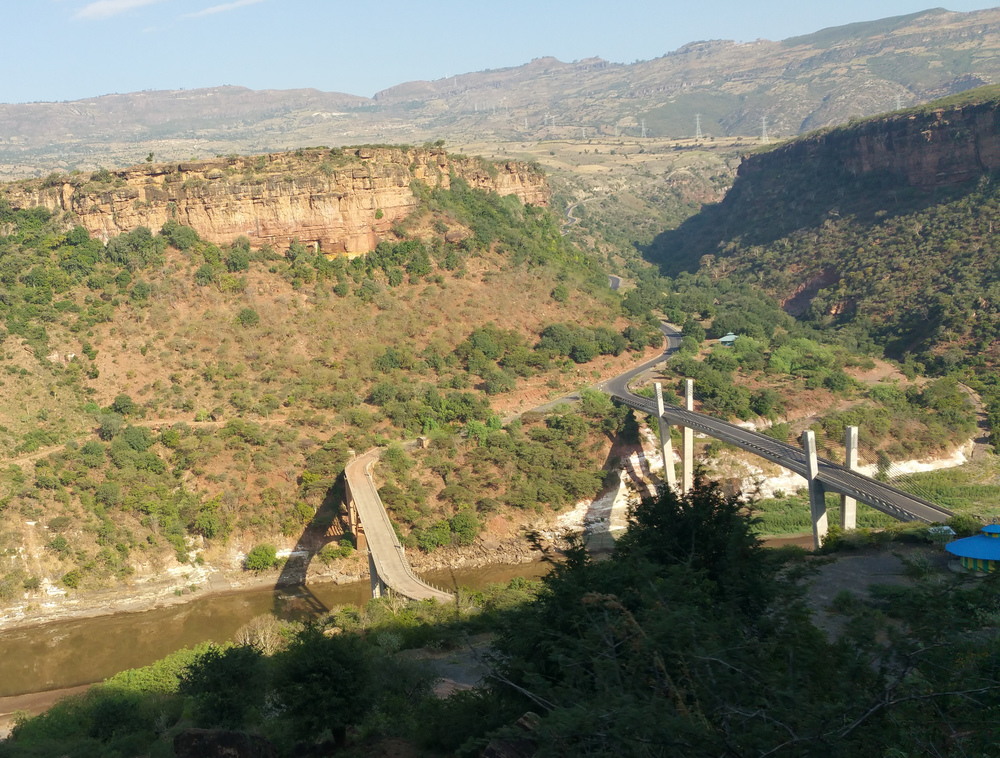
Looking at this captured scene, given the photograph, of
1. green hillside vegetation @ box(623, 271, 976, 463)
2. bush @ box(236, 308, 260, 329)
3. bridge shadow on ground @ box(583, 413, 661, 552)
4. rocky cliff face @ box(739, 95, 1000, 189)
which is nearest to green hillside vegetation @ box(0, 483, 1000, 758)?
bridge shadow on ground @ box(583, 413, 661, 552)

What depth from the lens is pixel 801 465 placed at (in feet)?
118

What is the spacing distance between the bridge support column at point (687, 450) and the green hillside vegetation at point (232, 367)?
18.1 feet

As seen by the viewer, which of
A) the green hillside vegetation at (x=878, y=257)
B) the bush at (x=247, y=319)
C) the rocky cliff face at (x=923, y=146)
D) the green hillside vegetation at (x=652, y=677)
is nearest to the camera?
the green hillside vegetation at (x=652, y=677)

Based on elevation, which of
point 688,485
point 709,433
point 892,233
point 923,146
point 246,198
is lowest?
point 688,485

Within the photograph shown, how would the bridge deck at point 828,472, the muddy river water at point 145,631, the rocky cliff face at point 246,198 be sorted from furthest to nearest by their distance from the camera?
the rocky cliff face at point 246,198 < the muddy river water at point 145,631 < the bridge deck at point 828,472

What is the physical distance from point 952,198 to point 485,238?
4163 cm

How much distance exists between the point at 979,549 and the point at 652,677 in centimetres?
1763

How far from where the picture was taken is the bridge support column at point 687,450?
1838 inches

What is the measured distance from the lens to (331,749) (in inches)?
668

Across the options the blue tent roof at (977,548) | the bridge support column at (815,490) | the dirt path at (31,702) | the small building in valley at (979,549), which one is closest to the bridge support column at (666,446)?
the bridge support column at (815,490)

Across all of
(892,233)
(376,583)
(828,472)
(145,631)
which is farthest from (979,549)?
(892,233)

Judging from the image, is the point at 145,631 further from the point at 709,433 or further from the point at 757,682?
the point at 757,682

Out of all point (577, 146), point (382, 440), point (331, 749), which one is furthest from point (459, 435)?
point (577, 146)

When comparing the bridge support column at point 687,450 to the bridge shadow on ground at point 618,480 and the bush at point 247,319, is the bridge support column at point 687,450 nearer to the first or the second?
the bridge shadow on ground at point 618,480
